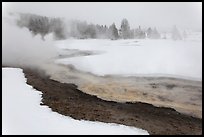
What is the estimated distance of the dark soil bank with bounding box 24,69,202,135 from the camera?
31.5ft

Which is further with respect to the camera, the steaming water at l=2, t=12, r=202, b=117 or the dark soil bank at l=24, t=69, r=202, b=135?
the steaming water at l=2, t=12, r=202, b=117

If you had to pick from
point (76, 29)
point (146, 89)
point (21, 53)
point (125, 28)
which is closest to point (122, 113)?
point (146, 89)

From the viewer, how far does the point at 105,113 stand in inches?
412

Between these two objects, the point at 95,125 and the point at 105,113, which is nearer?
the point at 95,125

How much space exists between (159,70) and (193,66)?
1.95 metres

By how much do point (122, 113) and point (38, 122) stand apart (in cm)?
288

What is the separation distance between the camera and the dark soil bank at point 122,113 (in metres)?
9.61

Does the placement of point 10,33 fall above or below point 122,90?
above

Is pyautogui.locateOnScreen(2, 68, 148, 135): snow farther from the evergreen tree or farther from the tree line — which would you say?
the evergreen tree

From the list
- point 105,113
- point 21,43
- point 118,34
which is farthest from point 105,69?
point 118,34

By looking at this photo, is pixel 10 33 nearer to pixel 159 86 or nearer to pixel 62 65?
pixel 62 65

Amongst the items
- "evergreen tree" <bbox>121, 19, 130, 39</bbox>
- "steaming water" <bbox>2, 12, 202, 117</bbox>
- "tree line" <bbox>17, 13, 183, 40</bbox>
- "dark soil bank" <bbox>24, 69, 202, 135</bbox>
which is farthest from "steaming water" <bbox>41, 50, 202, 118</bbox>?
"evergreen tree" <bbox>121, 19, 130, 39</bbox>

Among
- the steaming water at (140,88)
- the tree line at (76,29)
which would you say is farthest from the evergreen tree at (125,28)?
the steaming water at (140,88)

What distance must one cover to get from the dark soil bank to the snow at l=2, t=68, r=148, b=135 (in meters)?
0.38
